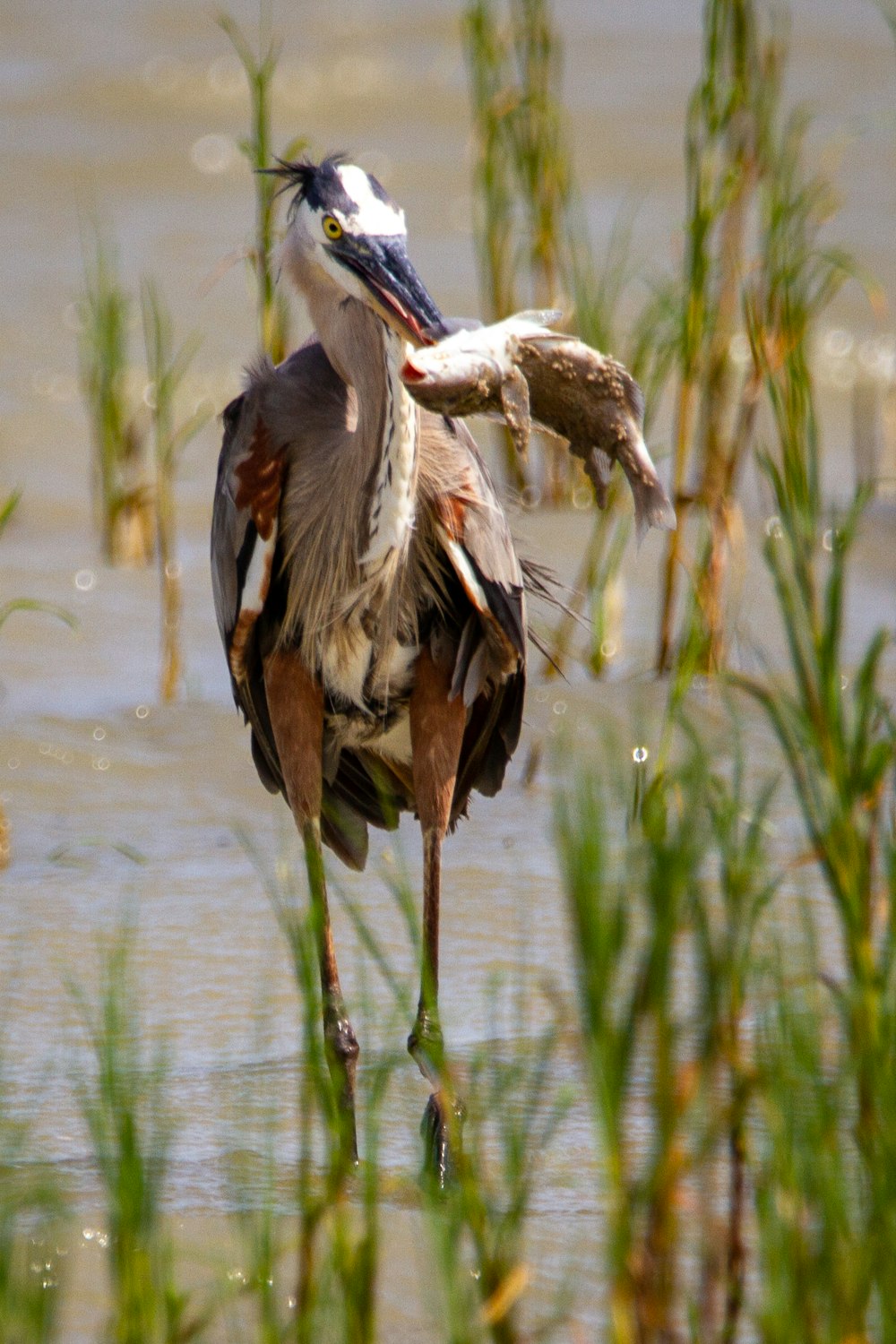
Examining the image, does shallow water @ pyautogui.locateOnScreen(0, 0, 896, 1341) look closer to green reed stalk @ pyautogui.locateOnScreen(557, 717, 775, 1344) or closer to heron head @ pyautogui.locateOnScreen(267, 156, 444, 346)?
green reed stalk @ pyautogui.locateOnScreen(557, 717, 775, 1344)

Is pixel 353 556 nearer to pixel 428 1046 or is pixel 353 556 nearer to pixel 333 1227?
pixel 428 1046

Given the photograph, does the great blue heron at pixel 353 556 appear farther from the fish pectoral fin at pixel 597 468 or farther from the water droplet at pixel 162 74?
the water droplet at pixel 162 74

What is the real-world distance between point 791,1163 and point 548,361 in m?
1.61

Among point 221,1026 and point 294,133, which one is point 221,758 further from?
point 294,133

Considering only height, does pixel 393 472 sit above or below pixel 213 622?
above

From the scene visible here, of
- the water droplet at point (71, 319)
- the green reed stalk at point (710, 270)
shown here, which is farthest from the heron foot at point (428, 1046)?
the water droplet at point (71, 319)

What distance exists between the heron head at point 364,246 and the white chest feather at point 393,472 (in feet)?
0.26

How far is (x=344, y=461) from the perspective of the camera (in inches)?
140

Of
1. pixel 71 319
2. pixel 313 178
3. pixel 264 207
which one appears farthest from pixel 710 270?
pixel 71 319

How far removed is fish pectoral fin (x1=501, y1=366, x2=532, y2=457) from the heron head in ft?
0.69

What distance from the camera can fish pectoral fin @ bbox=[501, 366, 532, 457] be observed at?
296 centimetres

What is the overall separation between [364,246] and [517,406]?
527 millimetres

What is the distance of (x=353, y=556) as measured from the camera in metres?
3.52

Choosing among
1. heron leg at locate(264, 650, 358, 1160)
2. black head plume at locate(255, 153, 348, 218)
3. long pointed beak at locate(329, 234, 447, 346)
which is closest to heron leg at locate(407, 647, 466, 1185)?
heron leg at locate(264, 650, 358, 1160)
